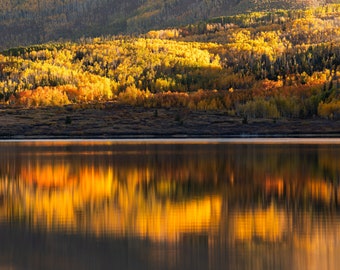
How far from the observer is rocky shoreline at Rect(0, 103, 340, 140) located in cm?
11862

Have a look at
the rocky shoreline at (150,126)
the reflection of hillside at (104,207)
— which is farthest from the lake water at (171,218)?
the rocky shoreline at (150,126)

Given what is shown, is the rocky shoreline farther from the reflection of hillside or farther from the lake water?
the reflection of hillside

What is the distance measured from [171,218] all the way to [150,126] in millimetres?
98970

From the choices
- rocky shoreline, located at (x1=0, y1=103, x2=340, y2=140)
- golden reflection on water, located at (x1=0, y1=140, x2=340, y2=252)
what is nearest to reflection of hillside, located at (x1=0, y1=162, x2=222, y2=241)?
golden reflection on water, located at (x1=0, y1=140, x2=340, y2=252)

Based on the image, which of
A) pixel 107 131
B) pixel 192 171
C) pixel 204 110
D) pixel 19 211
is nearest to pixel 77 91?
pixel 204 110

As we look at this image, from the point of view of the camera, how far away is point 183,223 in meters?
24.6

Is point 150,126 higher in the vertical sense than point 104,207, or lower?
lower

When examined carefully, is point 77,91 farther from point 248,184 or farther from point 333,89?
point 248,184

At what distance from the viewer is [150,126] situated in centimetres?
12456

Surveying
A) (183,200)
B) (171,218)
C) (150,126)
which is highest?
(171,218)

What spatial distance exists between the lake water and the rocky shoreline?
7374 centimetres

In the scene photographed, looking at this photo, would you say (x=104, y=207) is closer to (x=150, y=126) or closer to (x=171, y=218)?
(x=171, y=218)

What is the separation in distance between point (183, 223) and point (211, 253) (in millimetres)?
4635

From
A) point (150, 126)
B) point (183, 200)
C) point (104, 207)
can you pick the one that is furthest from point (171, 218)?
point (150, 126)
